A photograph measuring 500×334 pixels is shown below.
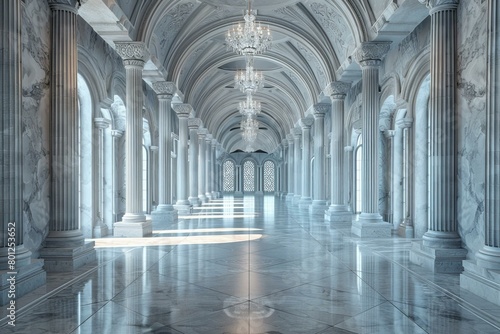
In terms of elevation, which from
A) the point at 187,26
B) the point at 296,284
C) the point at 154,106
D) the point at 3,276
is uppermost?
the point at 187,26

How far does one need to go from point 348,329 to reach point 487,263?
245cm

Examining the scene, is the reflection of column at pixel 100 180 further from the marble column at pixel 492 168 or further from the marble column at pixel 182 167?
the marble column at pixel 492 168

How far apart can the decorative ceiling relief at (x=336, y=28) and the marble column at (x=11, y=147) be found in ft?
33.1

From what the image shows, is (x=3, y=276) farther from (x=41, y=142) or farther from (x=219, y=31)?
(x=219, y=31)

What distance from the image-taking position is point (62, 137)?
293 inches

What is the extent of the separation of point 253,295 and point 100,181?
8.47 metres

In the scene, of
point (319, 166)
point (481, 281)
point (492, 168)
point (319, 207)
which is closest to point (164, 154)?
point (319, 166)

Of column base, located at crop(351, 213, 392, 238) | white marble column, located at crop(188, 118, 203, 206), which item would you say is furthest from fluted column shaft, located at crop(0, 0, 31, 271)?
white marble column, located at crop(188, 118, 203, 206)

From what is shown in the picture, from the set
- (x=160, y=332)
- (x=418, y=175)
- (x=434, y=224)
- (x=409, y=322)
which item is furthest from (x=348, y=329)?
(x=418, y=175)

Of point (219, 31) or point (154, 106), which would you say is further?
point (154, 106)

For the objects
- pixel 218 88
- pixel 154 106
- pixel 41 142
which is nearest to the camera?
pixel 41 142

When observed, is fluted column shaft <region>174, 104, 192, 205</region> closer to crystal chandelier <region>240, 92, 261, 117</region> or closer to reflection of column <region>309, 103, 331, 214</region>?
crystal chandelier <region>240, 92, 261, 117</region>

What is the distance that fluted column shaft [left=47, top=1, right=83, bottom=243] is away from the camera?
7410mm

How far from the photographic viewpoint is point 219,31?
53.3 ft
